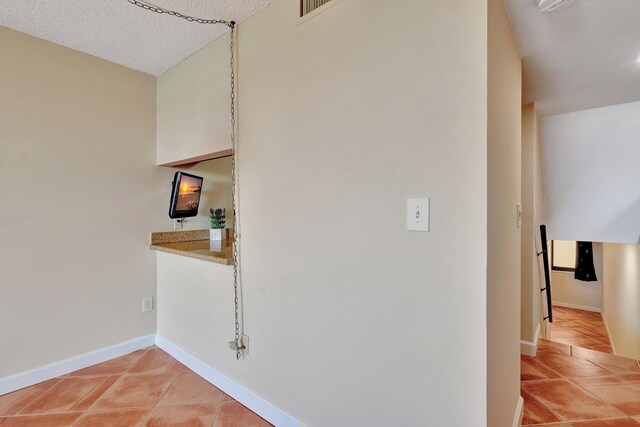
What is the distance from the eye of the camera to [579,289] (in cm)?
637

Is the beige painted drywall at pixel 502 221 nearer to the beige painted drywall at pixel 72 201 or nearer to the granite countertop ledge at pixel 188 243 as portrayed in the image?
the granite countertop ledge at pixel 188 243

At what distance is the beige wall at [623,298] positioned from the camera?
371cm

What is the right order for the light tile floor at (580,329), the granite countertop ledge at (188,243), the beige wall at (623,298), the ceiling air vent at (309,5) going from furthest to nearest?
the light tile floor at (580,329)
the beige wall at (623,298)
the granite countertop ledge at (188,243)
the ceiling air vent at (309,5)

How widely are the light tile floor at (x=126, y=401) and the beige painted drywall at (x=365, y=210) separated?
9.4 inches

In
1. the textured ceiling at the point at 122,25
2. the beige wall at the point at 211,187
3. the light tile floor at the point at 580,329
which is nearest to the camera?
the textured ceiling at the point at 122,25

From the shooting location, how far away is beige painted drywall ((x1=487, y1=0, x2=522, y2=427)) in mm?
1103

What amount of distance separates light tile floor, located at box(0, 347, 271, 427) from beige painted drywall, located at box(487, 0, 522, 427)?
1.27 meters

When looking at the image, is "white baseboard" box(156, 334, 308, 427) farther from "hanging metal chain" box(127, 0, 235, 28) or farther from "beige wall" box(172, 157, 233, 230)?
"hanging metal chain" box(127, 0, 235, 28)

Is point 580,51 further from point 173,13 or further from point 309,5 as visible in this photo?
point 173,13

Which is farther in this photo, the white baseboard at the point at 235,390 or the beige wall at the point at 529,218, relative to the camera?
the beige wall at the point at 529,218

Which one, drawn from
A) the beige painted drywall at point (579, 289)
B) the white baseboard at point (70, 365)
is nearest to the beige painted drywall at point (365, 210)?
the white baseboard at point (70, 365)

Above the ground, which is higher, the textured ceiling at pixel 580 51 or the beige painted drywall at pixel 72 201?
the textured ceiling at pixel 580 51

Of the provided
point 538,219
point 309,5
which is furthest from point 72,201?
point 538,219

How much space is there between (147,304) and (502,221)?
277cm
